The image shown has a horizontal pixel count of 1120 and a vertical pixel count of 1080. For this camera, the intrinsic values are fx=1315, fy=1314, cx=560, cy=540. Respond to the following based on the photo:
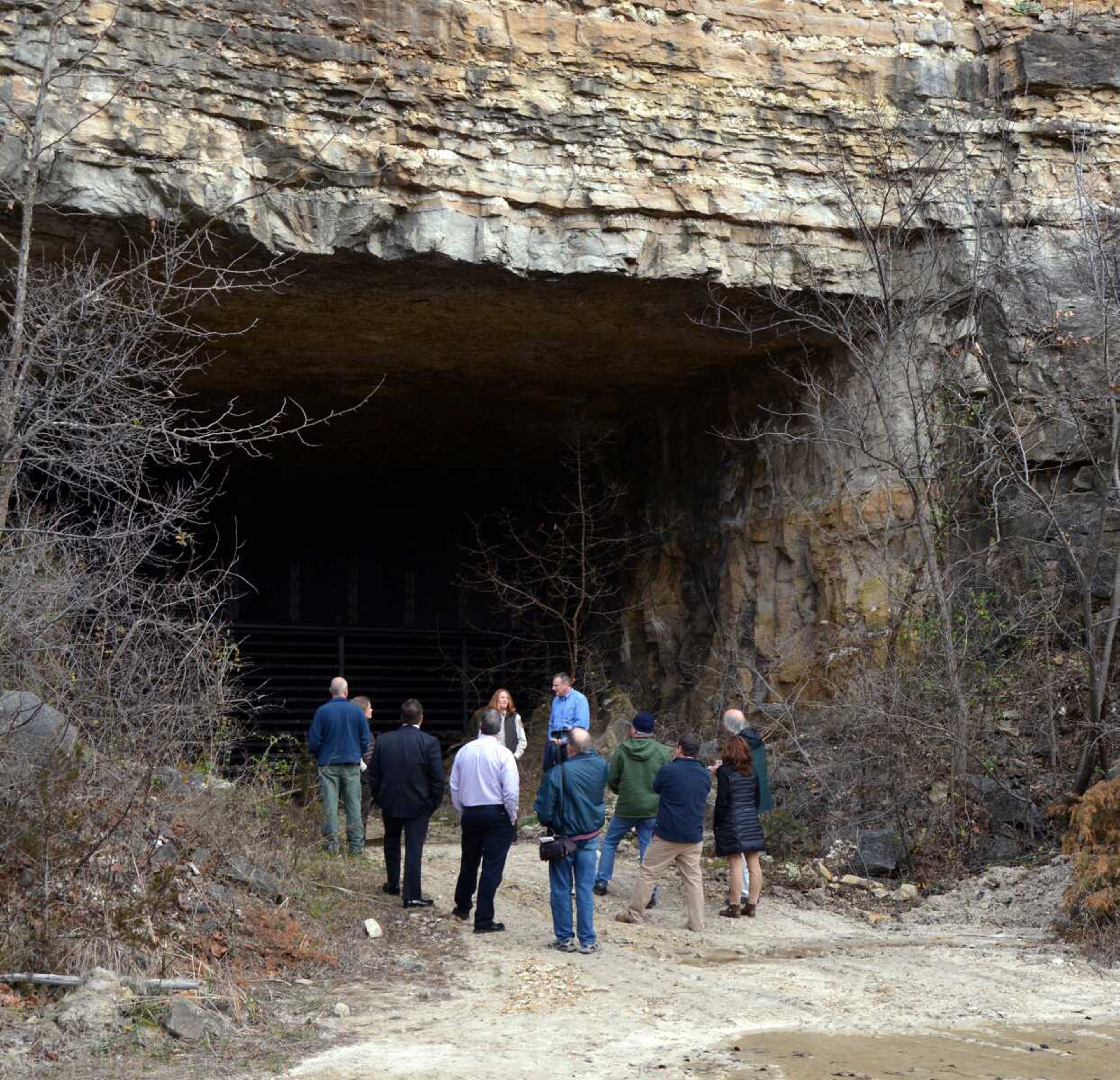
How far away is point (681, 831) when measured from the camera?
9070 mm

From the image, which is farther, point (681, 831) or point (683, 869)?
point (683, 869)

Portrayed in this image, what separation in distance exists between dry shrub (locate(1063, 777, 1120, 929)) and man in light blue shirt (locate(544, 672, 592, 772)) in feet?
12.6

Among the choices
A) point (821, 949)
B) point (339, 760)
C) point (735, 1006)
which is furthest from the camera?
point (339, 760)

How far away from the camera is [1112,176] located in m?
13.7

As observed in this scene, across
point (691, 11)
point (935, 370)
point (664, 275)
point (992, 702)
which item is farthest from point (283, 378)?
point (992, 702)

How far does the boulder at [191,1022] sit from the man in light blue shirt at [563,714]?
4779 mm

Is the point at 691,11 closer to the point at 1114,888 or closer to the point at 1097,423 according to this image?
the point at 1097,423

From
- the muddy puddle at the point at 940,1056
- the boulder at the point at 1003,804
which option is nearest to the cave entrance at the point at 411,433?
the boulder at the point at 1003,804

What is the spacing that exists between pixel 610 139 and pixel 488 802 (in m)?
6.96

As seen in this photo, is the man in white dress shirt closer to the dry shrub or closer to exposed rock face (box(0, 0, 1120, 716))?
the dry shrub

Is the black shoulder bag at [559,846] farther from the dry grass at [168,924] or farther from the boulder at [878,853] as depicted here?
the boulder at [878,853]

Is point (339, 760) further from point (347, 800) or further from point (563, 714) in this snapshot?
point (563, 714)

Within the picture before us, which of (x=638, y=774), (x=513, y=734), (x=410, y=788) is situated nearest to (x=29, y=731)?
(x=410, y=788)

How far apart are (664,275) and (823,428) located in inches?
86.9
